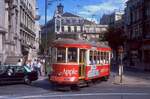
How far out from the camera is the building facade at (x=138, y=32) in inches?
3000

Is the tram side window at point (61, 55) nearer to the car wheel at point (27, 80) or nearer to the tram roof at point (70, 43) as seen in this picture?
the tram roof at point (70, 43)

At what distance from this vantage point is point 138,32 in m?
83.0

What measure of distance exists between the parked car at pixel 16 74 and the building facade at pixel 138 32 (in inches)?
1531

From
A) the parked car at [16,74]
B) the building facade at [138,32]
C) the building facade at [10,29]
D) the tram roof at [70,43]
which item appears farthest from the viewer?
the building facade at [138,32]

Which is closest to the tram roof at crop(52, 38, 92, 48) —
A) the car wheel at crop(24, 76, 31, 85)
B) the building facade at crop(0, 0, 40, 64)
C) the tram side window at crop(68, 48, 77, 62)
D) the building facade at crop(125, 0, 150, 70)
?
the tram side window at crop(68, 48, 77, 62)

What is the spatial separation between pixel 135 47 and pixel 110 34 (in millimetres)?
22391

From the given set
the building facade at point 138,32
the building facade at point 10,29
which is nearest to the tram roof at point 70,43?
the building facade at point 10,29

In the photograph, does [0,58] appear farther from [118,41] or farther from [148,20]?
[118,41]

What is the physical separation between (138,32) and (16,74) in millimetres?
53729

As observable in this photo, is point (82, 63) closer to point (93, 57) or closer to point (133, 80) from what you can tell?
point (93, 57)

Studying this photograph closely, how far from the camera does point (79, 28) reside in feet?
470

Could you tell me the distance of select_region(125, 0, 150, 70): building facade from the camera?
7619 cm

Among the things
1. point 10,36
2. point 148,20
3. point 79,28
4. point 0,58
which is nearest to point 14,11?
point 10,36

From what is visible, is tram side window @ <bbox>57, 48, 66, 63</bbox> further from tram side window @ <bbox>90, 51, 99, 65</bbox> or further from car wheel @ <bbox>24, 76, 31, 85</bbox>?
car wheel @ <bbox>24, 76, 31, 85</bbox>
